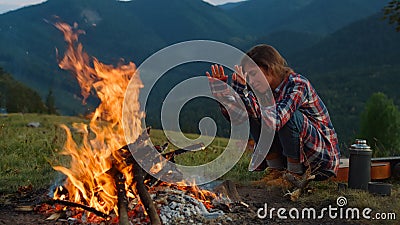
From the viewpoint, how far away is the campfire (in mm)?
3330

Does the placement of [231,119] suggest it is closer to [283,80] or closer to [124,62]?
[283,80]

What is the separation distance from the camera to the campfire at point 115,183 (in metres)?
3.33

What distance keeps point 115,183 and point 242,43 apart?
445 feet

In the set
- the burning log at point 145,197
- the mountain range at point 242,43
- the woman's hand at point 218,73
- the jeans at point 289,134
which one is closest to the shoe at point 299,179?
the jeans at point 289,134

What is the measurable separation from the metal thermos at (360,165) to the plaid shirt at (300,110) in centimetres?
15

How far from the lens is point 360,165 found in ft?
13.3

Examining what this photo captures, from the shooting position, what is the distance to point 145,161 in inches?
141

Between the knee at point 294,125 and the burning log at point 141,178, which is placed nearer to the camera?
the burning log at point 141,178

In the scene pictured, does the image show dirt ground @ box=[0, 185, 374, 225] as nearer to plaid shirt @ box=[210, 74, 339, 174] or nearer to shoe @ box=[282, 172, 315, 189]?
shoe @ box=[282, 172, 315, 189]

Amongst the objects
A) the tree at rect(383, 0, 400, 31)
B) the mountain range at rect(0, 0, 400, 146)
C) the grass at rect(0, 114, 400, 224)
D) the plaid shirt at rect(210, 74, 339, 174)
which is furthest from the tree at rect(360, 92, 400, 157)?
the plaid shirt at rect(210, 74, 339, 174)

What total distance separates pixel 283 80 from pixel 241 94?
0.48 m

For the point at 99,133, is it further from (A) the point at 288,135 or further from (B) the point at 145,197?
(A) the point at 288,135

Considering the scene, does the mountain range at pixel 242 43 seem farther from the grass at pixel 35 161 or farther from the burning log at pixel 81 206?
the burning log at pixel 81 206

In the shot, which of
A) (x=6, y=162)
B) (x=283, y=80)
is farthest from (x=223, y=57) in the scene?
(x=6, y=162)
